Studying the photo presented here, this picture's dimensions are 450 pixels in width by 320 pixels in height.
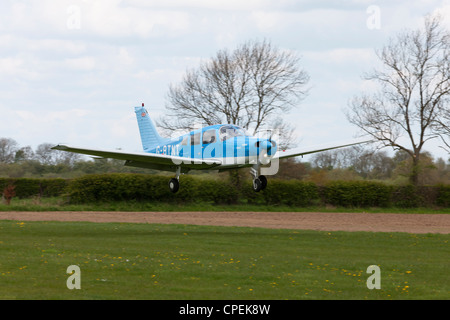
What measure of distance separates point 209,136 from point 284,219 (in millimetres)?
14403

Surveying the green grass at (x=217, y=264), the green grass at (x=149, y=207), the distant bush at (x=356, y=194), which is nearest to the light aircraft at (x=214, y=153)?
the green grass at (x=217, y=264)

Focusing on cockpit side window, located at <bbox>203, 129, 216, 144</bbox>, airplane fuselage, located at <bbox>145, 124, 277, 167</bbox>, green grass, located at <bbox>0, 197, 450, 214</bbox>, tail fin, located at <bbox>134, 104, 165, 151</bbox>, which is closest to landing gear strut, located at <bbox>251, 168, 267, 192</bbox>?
airplane fuselage, located at <bbox>145, 124, 277, 167</bbox>

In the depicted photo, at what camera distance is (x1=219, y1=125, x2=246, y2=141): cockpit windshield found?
2445 cm

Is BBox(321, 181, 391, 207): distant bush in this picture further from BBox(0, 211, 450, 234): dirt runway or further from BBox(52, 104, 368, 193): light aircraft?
BBox(52, 104, 368, 193): light aircraft

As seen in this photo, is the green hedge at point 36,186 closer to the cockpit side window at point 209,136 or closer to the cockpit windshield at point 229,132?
the cockpit side window at point 209,136

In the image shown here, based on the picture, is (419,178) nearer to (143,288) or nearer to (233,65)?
(233,65)

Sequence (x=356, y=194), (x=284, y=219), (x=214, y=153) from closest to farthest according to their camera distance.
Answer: (x=214, y=153), (x=284, y=219), (x=356, y=194)

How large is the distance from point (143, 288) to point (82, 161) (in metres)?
39.6

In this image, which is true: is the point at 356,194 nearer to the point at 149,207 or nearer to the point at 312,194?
the point at 312,194

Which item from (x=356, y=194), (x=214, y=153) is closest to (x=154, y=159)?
(x=214, y=153)

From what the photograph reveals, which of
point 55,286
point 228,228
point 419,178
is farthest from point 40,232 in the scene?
point 419,178

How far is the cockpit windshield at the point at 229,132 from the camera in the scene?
24.5 m

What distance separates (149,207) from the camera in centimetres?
4322

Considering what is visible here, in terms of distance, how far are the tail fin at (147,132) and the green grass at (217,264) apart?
436 cm
